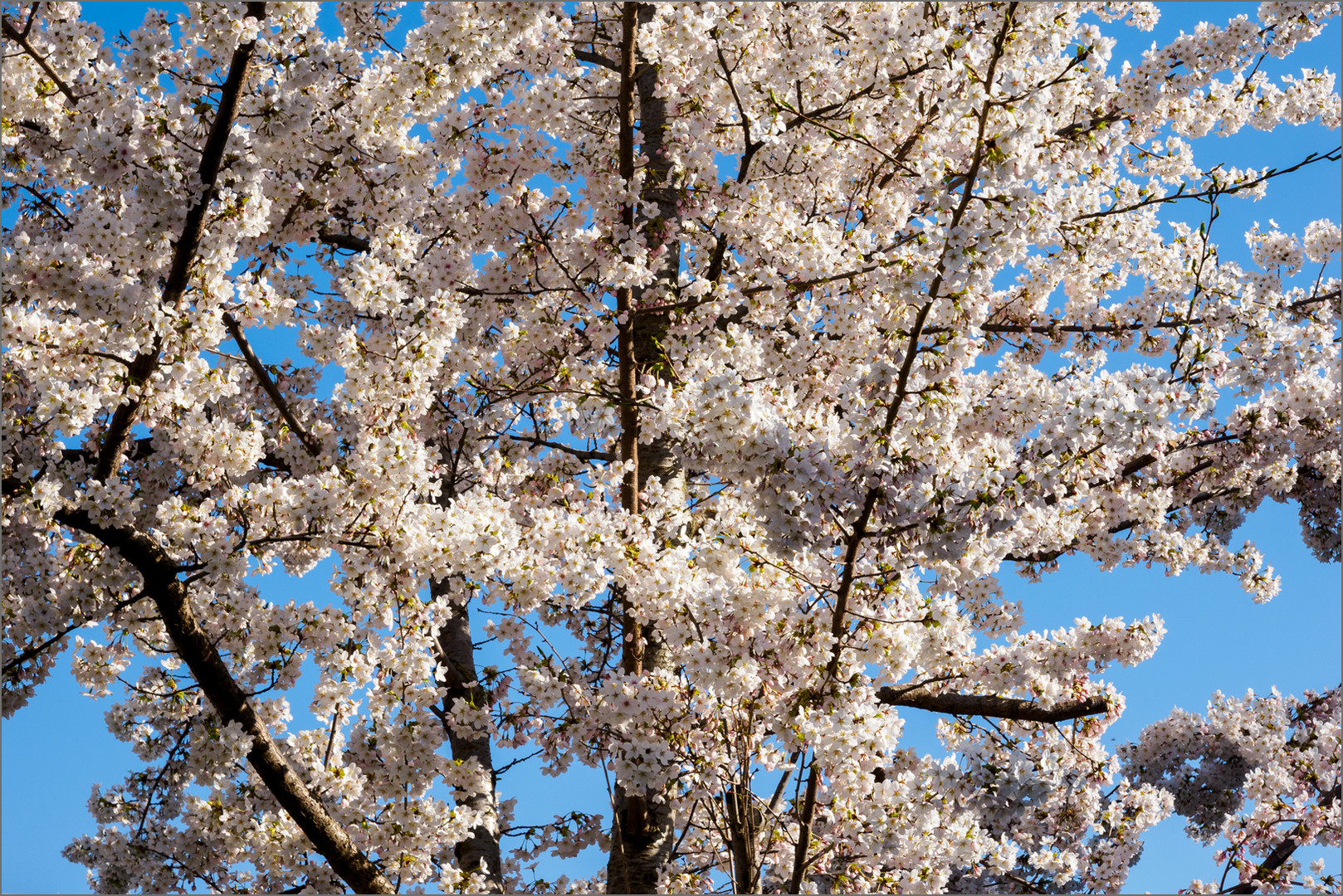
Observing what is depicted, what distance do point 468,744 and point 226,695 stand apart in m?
2.22

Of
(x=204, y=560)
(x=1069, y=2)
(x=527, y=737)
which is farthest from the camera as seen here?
(x=1069, y=2)

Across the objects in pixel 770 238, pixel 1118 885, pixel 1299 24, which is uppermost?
pixel 1299 24

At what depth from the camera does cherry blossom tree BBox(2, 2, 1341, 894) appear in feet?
17.2

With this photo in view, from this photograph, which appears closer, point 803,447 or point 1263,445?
point 803,447

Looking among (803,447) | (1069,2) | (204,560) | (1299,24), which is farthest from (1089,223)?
(204,560)

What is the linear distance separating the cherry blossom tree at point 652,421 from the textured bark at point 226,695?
0.08 ft

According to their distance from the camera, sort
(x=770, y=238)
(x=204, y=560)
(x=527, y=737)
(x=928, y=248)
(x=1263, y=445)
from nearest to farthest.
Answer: (x=928, y=248) < (x=204, y=560) < (x=527, y=737) < (x=770, y=238) < (x=1263, y=445)

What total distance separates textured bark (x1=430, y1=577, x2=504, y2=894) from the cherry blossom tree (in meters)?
0.06

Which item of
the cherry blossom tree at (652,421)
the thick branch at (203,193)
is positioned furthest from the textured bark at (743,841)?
the thick branch at (203,193)

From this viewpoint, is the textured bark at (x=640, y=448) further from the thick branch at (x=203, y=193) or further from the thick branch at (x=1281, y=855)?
the thick branch at (x=1281, y=855)

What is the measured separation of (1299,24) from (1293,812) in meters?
6.09

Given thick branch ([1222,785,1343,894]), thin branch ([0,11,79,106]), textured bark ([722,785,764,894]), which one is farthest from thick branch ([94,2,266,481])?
thick branch ([1222,785,1343,894])

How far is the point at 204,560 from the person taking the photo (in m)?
5.83

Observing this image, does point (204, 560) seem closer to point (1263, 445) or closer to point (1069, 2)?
point (1069, 2)
